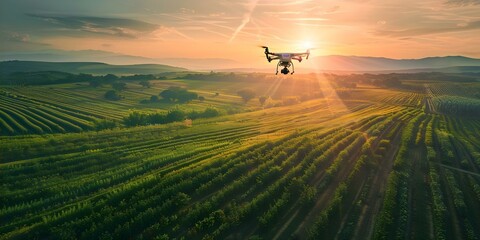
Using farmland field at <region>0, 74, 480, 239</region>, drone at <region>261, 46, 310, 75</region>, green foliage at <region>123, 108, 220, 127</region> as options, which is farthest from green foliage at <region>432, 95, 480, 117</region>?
drone at <region>261, 46, 310, 75</region>

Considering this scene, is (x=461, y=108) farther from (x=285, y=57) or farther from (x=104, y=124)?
(x=104, y=124)

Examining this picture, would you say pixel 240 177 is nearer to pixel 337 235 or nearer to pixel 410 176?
pixel 337 235

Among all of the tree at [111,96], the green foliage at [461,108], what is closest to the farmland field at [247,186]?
the green foliage at [461,108]

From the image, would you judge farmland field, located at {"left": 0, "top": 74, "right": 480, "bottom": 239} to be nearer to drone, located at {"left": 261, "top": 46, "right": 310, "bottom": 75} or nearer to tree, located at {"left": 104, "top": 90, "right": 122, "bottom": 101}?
drone, located at {"left": 261, "top": 46, "right": 310, "bottom": 75}

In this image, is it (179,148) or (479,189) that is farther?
(179,148)

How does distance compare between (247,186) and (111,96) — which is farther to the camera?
(111,96)

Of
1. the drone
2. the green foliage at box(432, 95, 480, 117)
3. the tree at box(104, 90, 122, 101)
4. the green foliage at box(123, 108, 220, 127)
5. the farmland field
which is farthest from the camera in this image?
the tree at box(104, 90, 122, 101)

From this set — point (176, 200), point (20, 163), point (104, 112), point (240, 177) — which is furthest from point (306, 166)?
point (104, 112)

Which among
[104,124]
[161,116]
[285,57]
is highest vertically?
[285,57]

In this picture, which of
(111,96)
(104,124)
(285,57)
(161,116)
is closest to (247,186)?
(285,57)

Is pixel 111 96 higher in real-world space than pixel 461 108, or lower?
lower

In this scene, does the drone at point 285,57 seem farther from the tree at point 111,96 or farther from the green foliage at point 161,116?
the tree at point 111,96
